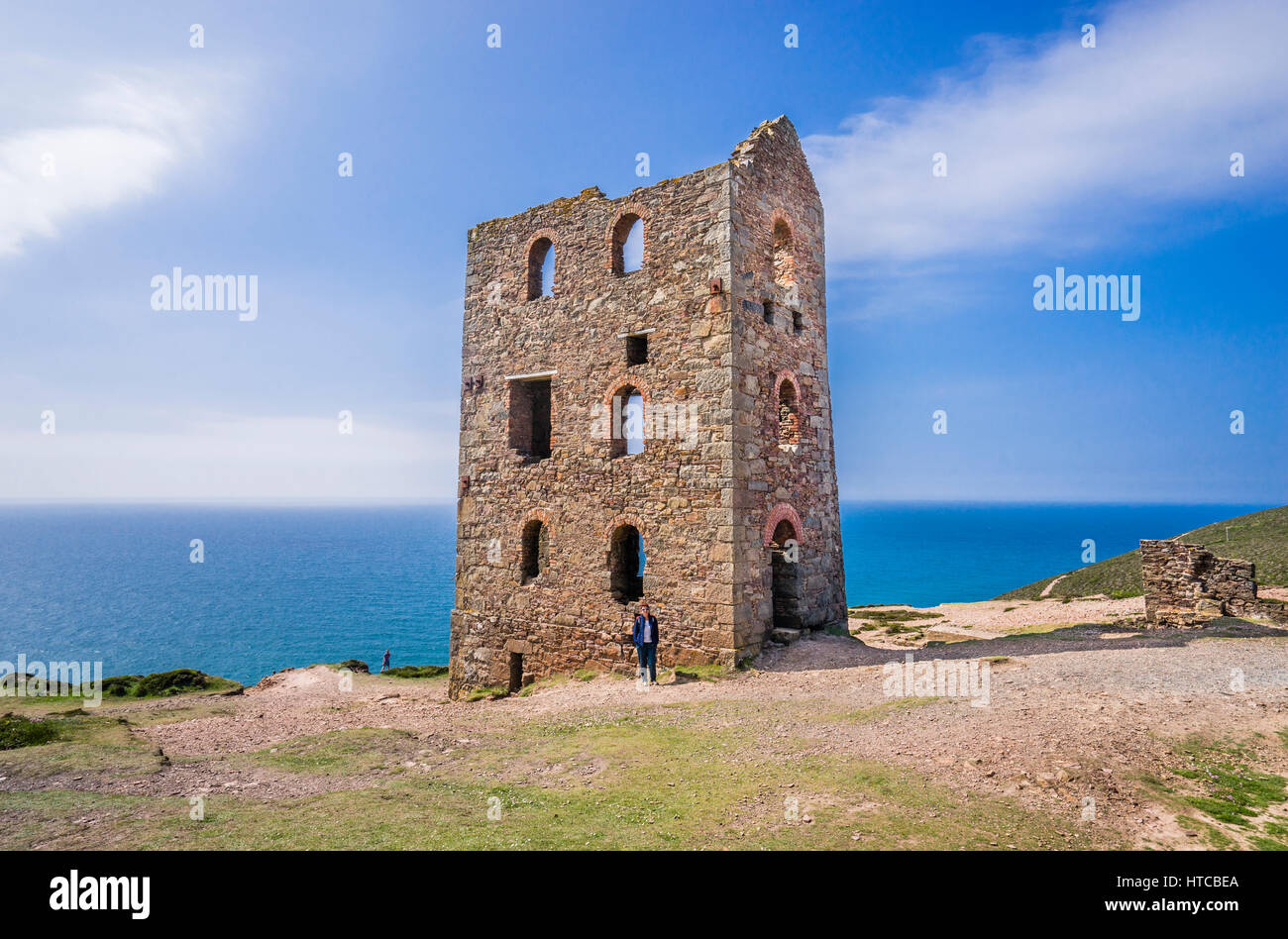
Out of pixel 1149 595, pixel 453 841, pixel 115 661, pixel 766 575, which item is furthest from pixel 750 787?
pixel 115 661

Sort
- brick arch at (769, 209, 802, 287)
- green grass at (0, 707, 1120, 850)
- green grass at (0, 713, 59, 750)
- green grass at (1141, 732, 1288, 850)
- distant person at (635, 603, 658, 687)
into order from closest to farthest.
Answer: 1. green grass at (1141, 732, 1288, 850)
2. green grass at (0, 707, 1120, 850)
3. green grass at (0, 713, 59, 750)
4. distant person at (635, 603, 658, 687)
5. brick arch at (769, 209, 802, 287)

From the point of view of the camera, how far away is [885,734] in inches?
342

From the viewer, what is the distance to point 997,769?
23.1 feet

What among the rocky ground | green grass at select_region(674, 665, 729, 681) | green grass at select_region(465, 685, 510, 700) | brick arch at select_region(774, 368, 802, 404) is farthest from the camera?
green grass at select_region(465, 685, 510, 700)

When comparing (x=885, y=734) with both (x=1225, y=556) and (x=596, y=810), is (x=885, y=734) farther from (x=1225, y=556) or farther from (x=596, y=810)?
(x=1225, y=556)

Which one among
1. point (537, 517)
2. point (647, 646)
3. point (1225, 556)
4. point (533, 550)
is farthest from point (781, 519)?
point (1225, 556)

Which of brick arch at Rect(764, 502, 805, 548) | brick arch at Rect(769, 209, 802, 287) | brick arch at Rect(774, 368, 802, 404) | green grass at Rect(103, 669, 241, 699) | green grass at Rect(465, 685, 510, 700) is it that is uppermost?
brick arch at Rect(769, 209, 802, 287)

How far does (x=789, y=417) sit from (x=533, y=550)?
753 centimetres

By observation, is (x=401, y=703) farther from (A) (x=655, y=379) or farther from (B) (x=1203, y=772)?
(B) (x=1203, y=772)

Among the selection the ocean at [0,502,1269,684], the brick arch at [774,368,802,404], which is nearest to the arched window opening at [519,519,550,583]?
the brick arch at [774,368,802,404]

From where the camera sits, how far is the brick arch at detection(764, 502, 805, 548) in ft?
48.7

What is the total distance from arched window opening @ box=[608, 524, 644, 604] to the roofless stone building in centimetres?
6

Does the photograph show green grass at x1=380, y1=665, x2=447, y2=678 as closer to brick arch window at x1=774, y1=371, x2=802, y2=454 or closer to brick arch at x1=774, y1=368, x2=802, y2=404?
brick arch window at x1=774, y1=371, x2=802, y2=454

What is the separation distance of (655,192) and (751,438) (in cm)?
628
